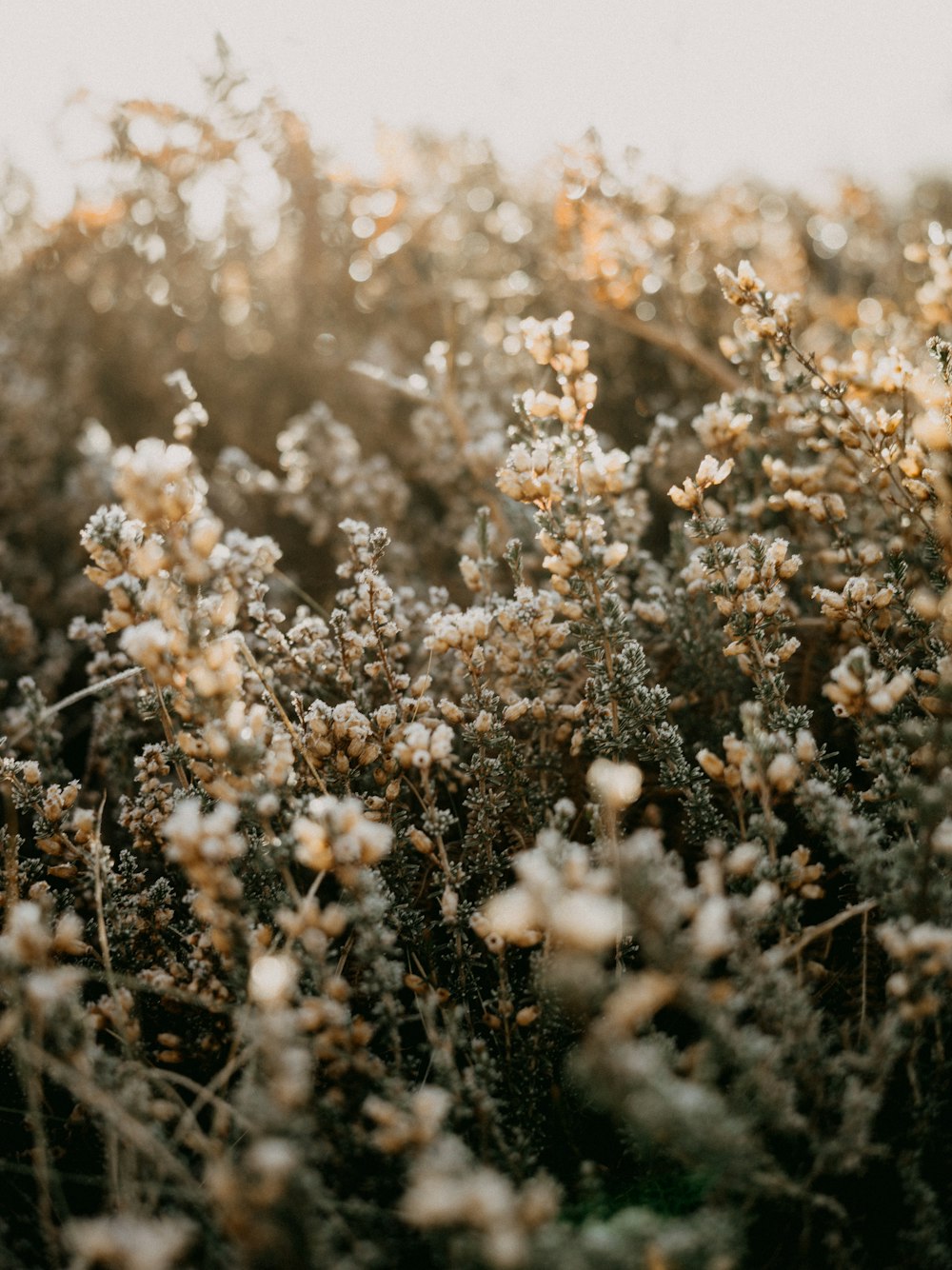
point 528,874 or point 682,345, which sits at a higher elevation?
point 682,345

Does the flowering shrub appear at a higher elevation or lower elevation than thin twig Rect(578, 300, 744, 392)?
lower

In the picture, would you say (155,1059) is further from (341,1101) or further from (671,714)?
(671,714)

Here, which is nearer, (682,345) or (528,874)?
(528,874)

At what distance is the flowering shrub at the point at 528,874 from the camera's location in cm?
103

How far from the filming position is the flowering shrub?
3.39 feet

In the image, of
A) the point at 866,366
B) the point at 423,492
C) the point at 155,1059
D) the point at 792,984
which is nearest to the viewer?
the point at 792,984

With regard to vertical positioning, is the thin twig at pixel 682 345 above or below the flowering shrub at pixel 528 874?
above

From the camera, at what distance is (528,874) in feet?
3.08

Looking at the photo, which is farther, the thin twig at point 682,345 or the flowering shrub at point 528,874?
the thin twig at point 682,345

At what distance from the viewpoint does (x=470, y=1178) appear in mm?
930

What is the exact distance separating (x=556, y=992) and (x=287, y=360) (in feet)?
12.3

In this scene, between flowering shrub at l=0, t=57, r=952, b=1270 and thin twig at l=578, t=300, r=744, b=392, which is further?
thin twig at l=578, t=300, r=744, b=392

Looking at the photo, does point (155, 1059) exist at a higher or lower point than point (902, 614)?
lower

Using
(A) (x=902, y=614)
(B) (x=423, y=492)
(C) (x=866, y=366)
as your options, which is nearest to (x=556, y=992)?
(A) (x=902, y=614)
